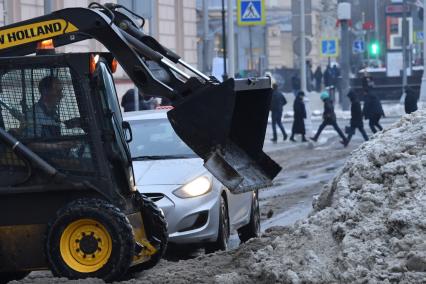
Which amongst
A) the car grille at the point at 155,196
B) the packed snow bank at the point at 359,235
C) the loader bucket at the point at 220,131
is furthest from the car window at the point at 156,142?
the loader bucket at the point at 220,131

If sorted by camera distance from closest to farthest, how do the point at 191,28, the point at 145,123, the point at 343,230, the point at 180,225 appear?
the point at 343,230
the point at 180,225
the point at 145,123
the point at 191,28

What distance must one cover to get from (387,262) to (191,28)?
28.4 m

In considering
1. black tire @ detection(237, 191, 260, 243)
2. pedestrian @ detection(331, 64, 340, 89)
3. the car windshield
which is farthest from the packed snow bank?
pedestrian @ detection(331, 64, 340, 89)

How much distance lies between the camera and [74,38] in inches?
343

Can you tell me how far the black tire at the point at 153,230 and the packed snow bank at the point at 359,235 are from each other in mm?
193

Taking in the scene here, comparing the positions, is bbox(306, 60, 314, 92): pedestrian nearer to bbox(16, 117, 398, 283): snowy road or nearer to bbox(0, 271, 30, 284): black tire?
bbox(16, 117, 398, 283): snowy road

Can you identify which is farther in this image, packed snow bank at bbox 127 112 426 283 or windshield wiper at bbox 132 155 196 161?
windshield wiper at bbox 132 155 196 161

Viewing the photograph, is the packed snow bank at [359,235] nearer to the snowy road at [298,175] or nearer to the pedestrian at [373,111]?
the snowy road at [298,175]

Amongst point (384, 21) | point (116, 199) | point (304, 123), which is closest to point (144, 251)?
point (116, 199)

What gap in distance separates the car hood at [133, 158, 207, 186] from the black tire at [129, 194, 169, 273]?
5.67ft

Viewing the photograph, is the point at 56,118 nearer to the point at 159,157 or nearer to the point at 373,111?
the point at 159,157

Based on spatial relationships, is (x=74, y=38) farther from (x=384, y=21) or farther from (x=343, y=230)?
(x=384, y=21)

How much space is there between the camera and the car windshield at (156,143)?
1224cm

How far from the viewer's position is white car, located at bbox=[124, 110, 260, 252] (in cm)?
1116
